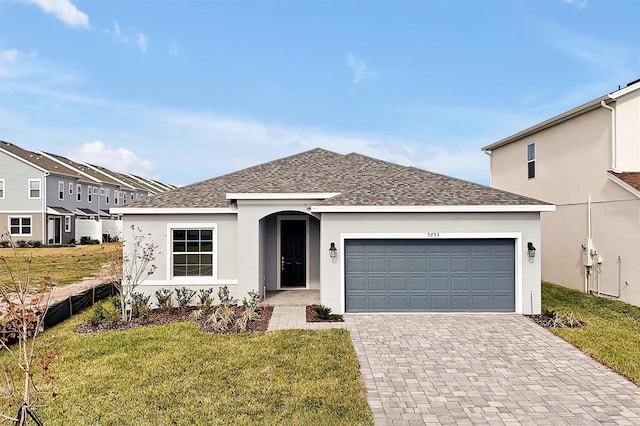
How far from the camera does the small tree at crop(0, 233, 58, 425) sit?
436cm

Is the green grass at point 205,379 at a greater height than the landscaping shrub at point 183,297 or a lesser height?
lesser

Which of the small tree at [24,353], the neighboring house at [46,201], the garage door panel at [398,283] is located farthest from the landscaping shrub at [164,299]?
the neighboring house at [46,201]

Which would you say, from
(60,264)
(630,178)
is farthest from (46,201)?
(630,178)

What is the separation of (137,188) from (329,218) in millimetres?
43846

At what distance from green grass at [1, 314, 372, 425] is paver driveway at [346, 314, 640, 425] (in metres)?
0.58

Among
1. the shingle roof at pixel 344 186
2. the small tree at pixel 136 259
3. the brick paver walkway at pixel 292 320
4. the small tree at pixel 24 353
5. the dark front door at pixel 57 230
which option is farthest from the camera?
the dark front door at pixel 57 230

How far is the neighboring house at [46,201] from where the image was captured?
33219 mm

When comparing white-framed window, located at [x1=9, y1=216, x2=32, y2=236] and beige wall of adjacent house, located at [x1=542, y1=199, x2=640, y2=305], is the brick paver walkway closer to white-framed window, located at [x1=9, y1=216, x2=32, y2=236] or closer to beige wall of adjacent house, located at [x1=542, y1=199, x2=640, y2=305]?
beige wall of adjacent house, located at [x1=542, y1=199, x2=640, y2=305]

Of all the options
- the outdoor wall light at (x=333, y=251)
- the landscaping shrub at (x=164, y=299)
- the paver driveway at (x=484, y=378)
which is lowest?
the paver driveway at (x=484, y=378)

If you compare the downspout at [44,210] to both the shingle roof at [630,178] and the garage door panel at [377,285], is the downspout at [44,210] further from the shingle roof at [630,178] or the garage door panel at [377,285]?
the shingle roof at [630,178]

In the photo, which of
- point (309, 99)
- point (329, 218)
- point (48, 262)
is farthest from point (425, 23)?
point (48, 262)

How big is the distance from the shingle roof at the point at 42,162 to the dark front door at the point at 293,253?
2832 cm

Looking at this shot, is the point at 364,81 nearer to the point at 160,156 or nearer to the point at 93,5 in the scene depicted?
the point at 93,5

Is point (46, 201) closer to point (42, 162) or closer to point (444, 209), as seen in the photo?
point (42, 162)
